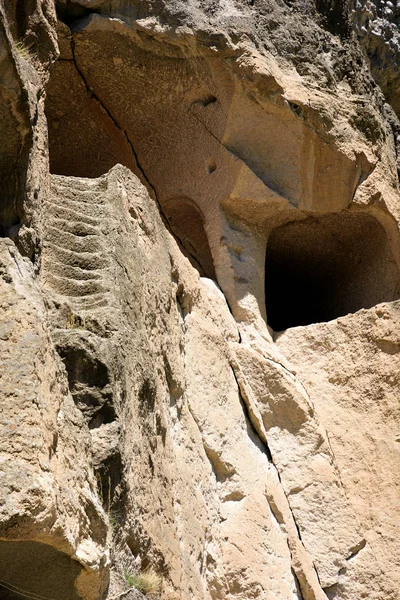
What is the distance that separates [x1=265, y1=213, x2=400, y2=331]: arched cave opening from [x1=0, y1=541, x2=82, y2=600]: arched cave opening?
14.6 ft

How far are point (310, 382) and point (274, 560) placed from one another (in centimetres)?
162

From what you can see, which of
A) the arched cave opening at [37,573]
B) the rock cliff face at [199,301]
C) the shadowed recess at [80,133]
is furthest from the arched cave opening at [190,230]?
the arched cave opening at [37,573]

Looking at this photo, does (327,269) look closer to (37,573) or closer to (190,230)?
(190,230)

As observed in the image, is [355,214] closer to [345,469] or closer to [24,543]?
[345,469]

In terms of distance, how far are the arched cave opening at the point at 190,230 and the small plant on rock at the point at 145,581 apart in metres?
3.53

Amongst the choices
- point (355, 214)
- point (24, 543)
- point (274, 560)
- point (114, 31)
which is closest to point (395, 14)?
point (355, 214)

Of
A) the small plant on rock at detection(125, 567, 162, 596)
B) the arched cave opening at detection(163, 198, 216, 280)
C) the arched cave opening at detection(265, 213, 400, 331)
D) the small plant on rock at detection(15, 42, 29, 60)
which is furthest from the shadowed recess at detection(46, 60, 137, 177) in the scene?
the small plant on rock at detection(125, 567, 162, 596)

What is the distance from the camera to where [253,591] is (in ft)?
16.2

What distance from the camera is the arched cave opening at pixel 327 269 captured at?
24.2ft

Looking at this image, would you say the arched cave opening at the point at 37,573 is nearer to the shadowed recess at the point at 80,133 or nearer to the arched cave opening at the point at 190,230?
the arched cave opening at the point at 190,230

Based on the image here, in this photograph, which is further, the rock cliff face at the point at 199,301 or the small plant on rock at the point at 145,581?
the small plant on rock at the point at 145,581

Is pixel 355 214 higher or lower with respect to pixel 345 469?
higher

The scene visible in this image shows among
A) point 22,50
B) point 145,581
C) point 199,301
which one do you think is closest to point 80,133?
point 199,301

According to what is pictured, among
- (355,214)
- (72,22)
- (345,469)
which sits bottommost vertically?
(345,469)
